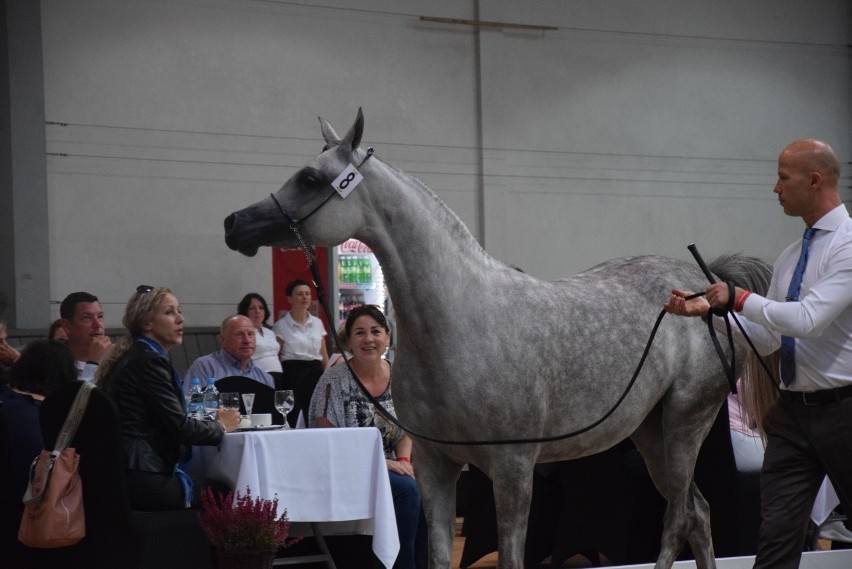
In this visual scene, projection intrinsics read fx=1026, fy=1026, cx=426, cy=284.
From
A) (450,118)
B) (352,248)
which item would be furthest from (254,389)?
(450,118)

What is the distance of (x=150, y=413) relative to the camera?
4129 mm

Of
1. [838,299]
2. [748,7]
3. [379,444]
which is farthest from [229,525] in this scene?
[748,7]

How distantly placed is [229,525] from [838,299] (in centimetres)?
229

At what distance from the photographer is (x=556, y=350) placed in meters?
3.12

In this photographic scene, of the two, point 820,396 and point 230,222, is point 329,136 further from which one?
point 820,396

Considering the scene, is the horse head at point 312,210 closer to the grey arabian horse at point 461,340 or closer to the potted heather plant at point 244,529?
the grey arabian horse at point 461,340

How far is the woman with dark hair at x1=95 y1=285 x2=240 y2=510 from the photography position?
4.09m

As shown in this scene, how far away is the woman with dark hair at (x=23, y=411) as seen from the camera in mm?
4020

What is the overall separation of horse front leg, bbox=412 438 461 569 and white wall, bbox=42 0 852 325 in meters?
7.40

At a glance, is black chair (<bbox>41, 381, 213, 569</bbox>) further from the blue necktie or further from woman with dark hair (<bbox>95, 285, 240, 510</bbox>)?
the blue necktie

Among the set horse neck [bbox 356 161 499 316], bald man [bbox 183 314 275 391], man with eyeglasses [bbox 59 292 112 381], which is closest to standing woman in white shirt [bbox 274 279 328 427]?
bald man [bbox 183 314 275 391]

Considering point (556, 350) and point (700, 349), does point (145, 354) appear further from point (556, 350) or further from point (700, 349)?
point (700, 349)

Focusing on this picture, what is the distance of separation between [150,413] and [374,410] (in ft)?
3.63

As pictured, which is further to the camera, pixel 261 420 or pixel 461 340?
pixel 261 420
